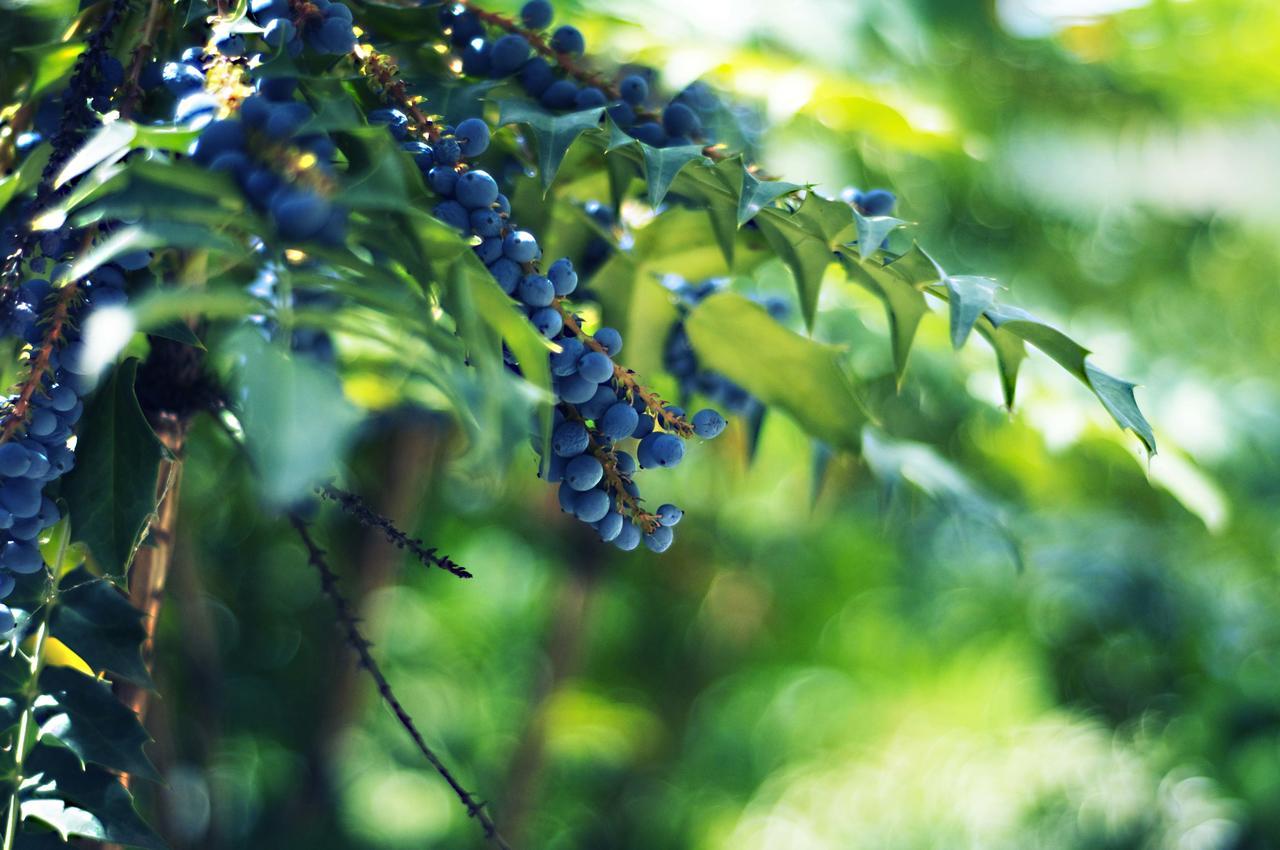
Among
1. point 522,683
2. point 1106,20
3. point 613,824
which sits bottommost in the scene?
point 613,824

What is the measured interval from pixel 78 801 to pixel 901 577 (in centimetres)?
106

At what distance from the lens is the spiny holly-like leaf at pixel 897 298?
0.30 meters

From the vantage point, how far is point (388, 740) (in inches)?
53.3

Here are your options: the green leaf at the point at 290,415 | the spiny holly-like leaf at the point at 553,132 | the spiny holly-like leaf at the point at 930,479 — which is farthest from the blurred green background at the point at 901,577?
the green leaf at the point at 290,415

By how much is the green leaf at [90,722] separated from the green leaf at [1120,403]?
278 mm

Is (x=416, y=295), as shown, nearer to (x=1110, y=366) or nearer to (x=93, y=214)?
(x=93, y=214)

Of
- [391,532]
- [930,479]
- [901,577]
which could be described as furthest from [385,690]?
[901,577]

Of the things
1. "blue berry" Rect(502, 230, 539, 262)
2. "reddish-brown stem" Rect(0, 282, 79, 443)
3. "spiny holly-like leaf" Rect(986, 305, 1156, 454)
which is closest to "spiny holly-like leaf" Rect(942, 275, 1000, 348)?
"spiny holly-like leaf" Rect(986, 305, 1156, 454)

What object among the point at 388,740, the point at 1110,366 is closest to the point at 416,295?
the point at 1110,366

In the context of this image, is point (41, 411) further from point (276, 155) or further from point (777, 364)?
point (777, 364)

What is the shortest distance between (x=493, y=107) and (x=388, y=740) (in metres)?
1.19

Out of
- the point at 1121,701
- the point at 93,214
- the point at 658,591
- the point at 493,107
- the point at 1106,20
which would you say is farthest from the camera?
the point at 658,591

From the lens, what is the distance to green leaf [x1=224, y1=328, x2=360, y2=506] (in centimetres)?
14

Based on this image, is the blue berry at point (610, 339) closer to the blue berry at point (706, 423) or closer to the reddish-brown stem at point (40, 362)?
the blue berry at point (706, 423)
